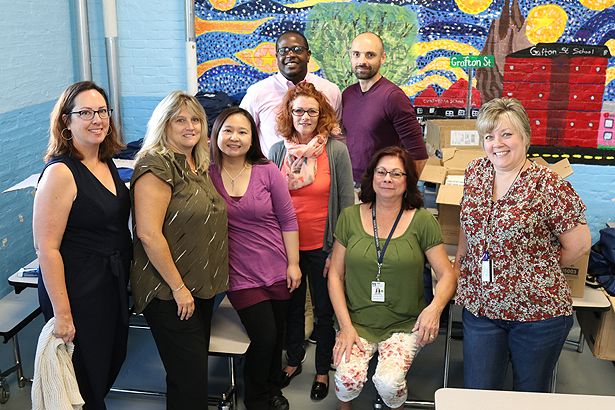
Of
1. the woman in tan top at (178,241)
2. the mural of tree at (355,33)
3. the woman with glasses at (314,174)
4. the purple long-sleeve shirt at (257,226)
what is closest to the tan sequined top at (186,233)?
the woman in tan top at (178,241)

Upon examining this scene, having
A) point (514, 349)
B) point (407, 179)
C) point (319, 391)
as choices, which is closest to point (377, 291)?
point (407, 179)

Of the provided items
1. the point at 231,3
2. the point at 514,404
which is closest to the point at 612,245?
the point at 514,404

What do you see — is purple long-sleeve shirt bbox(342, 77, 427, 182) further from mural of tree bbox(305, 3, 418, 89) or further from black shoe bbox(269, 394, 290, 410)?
black shoe bbox(269, 394, 290, 410)

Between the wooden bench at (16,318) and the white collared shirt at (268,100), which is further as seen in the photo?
the white collared shirt at (268,100)

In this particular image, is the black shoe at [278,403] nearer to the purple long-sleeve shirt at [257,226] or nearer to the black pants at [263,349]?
the black pants at [263,349]

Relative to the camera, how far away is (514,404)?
1.96 meters

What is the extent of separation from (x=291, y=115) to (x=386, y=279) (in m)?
0.87

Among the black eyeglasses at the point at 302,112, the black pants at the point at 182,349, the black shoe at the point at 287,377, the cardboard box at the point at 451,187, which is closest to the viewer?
the black pants at the point at 182,349

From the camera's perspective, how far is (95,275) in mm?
2451

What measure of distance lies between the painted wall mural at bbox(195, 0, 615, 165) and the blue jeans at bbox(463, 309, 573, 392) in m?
2.36

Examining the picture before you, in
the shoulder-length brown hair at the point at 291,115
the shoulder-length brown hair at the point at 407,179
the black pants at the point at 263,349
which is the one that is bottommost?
the black pants at the point at 263,349

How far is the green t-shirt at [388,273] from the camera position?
276cm

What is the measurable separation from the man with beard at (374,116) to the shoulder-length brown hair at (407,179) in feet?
2.25

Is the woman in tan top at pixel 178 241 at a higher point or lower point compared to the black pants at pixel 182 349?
higher
